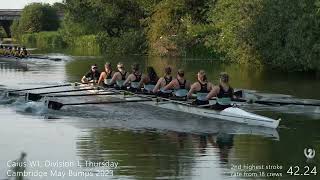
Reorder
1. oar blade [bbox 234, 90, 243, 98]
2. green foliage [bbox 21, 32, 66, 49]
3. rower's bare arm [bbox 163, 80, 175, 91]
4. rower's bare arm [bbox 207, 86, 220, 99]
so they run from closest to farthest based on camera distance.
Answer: rower's bare arm [bbox 207, 86, 220, 99] → rower's bare arm [bbox 163, 80, 175, 91] → oar blade [bbox 234, 90, 243, 98] → green foliage [bbox 21, 32, 66, 49]

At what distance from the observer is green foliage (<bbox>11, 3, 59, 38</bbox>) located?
11875cm

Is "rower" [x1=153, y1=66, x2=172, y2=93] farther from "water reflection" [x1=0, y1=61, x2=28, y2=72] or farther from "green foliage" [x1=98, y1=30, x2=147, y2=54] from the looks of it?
"green foliage" [x1=98, y1=30, x2=147, y2=54]

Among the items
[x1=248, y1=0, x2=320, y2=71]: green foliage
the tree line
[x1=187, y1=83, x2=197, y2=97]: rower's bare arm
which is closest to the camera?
[x1=187, y1=83, x2=197, y2=97]: rower's bare arm

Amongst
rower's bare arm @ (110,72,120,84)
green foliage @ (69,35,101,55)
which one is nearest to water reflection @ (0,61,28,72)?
rower's bare arm @ (110,72,120,84)

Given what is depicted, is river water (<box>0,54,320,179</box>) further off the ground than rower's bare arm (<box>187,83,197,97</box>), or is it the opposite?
rower's bare arm (<box>187,83,197,97</box>)

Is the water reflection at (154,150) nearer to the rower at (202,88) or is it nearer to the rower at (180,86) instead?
the rower at (202,88)

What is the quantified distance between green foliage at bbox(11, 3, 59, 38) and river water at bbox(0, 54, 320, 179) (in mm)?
99363

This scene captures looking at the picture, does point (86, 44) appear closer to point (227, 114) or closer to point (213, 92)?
point (213, 92)

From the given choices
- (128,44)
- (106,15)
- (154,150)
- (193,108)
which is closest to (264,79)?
(193,108)

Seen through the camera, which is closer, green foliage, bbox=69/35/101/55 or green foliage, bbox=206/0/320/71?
green foliage, bbox=206/0/320/71

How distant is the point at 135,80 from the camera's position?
21422mm

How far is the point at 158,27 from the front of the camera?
5578 centimetres

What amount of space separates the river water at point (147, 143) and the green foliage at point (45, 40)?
228 feet

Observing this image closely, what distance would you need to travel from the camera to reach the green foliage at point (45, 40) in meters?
91.3
